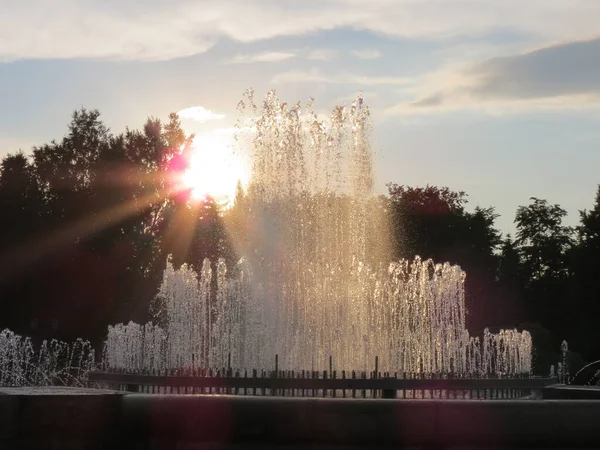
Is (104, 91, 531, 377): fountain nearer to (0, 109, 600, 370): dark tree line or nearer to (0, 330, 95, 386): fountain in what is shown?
(0, 330, 95, 386): fountain

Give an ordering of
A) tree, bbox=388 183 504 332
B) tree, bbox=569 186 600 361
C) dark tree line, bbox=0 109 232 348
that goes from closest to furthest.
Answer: dark tree line, bbox=0 109 232 348
tree, bbox=569 186 600 361
tree, bbox=388 183 504 332

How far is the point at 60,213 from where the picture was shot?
2138 inches

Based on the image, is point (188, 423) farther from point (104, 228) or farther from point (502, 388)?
point (104, 228)

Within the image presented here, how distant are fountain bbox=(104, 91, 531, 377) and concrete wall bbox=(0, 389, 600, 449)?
12.8 m

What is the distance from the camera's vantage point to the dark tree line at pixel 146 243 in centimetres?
5203

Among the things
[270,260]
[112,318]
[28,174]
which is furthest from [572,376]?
[28,174]

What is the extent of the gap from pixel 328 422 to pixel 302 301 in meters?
17.3

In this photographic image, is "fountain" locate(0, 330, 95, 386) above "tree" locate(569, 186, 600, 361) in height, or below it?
below

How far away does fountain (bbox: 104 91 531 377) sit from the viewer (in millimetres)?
25219

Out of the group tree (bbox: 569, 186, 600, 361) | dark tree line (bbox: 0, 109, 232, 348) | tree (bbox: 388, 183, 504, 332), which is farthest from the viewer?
tree (bbox: 388, 183, 504, 332)

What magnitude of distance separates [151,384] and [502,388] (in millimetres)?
5399

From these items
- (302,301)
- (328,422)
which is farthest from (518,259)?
(328,422)

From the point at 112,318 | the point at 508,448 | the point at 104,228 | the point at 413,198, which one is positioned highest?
the point at 413,198

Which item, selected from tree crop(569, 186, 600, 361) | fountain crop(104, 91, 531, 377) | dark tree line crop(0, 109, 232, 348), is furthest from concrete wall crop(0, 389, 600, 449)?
tree crop(569, 186, 600, 361)
